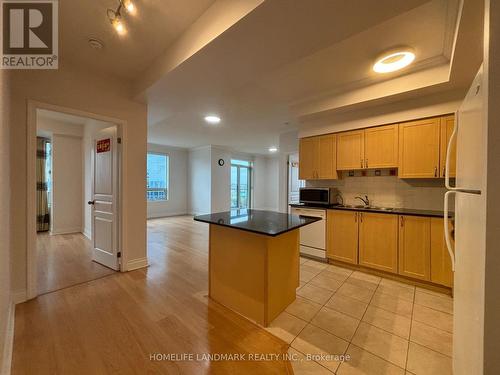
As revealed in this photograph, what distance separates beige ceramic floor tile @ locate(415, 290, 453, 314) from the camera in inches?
88.0

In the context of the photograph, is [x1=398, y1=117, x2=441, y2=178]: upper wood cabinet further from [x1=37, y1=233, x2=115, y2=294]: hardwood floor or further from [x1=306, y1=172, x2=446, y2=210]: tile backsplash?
[x1=37, y1=233, x2=115, y2=294]: hardwood floor

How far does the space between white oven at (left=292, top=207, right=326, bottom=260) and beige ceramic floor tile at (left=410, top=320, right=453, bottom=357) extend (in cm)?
161

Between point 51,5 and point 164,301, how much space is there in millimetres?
2817

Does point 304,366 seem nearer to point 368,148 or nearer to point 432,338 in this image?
point 432,338

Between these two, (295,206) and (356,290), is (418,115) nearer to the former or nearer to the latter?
(295,206)

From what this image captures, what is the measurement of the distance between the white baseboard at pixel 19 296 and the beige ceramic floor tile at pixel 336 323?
2.93 meters

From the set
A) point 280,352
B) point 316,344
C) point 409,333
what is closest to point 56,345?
point 280,352

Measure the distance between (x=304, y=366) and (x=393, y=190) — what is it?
2844mm

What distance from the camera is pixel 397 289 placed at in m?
2.64

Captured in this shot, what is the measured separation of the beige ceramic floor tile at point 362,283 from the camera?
8.88 feet

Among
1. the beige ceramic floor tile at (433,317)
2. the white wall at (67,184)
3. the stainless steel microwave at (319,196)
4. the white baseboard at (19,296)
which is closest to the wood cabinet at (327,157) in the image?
the stainless steel microwave at (319,196)

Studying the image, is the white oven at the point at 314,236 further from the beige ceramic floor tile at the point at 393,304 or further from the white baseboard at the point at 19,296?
the white baseboard at the point at 19,296

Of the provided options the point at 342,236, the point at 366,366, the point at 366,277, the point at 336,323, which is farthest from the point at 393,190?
the point at 366,366

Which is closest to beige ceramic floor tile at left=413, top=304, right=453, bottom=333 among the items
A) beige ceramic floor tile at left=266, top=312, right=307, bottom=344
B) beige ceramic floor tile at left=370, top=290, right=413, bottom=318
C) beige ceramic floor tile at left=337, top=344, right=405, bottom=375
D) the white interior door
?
beige ceramic floor tile at left=370, top=290, right=413, bottom=318
